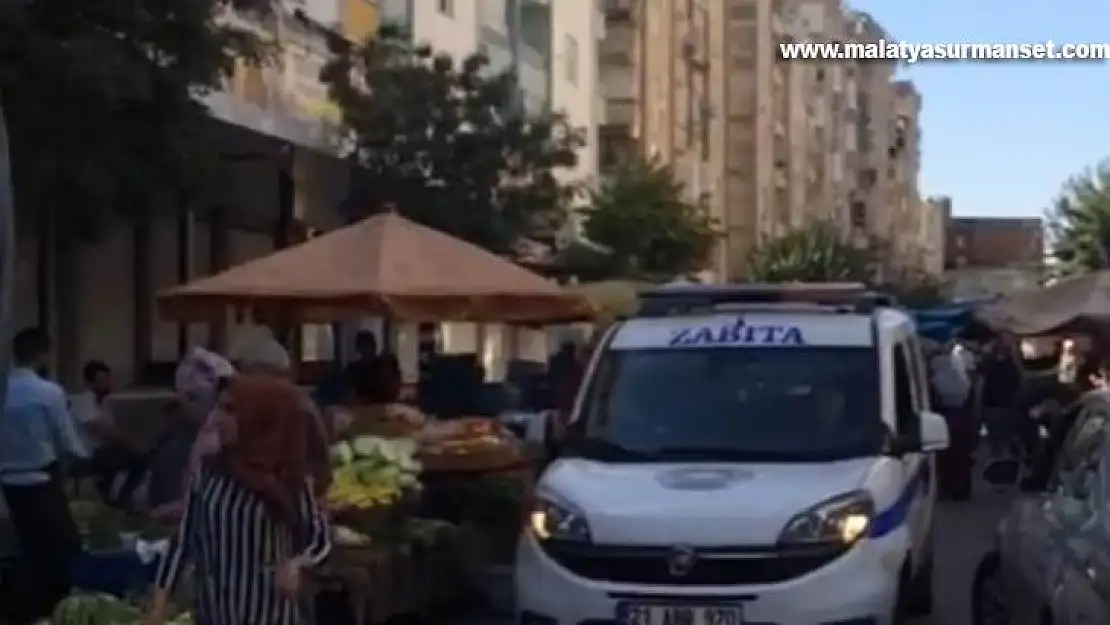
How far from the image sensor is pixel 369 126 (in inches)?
1177

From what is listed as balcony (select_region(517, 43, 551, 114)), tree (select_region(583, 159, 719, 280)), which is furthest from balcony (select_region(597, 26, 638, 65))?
tree (select_region(583, 159, 719, 280))

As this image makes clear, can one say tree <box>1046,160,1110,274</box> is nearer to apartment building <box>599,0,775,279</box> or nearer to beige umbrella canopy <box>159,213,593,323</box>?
apartment building <box>599,0,775,279</box>

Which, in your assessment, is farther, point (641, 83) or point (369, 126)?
point (641, 83)

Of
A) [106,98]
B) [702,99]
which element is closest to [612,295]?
[106,98]

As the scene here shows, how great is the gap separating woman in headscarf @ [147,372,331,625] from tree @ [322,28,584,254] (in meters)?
21.4

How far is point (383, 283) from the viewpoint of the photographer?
620 inches

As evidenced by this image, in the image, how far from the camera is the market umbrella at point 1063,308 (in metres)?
26.8

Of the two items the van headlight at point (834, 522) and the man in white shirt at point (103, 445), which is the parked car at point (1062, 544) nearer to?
the van headlight at point (834, 522)

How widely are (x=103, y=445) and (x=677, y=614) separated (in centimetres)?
755

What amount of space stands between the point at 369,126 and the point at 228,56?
457 inches

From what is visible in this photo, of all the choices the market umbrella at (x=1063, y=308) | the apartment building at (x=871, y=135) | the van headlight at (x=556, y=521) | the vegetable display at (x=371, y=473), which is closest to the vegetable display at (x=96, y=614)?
the van headlight at (x=556, y=521)

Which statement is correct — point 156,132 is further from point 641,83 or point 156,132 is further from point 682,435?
point 641,83

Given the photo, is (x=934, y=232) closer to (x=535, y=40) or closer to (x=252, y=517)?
(x=535, y=40)

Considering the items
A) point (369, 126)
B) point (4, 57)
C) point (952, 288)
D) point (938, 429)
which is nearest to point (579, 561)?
point (938, 429)
